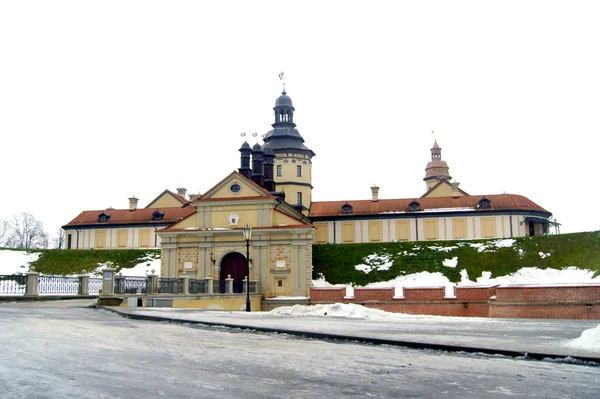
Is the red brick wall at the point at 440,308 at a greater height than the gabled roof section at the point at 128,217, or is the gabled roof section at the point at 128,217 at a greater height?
the gabled roof section at the point at 128,217

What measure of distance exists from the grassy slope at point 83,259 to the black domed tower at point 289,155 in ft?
50.6

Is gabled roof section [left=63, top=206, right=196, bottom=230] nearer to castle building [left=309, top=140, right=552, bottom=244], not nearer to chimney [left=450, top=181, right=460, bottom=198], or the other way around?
castle building [left=309, top=140, right=552, bottom=244]

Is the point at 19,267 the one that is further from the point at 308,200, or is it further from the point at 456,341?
the point at 456,341

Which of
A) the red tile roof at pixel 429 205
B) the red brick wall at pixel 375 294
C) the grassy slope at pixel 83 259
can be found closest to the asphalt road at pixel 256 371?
the red brick wall at pixel 375 294

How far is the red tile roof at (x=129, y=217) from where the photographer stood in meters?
67.1

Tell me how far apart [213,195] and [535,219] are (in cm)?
3526

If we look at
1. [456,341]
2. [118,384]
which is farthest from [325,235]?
[118,384]

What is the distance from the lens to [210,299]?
37250 millimetres

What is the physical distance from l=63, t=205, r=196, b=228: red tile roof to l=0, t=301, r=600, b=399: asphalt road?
55673mm

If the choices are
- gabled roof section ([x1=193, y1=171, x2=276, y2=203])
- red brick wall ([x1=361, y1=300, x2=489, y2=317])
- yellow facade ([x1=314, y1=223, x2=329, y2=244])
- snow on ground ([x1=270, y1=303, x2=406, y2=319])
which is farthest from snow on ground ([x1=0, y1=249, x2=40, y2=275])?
snow on ground ([x1=270, y1=303, x2=406, y2=319])

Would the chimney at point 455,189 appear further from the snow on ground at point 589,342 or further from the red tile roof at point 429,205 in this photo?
the snow on ground at point 589,342

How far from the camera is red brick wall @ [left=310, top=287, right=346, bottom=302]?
38219 mm

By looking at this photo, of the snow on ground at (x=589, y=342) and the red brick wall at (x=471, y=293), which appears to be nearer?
the snow on ground at (x=589, y=342)

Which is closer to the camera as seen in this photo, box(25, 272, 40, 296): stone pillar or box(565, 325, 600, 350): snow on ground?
box(565, 325, 600, 350): snow on ground
